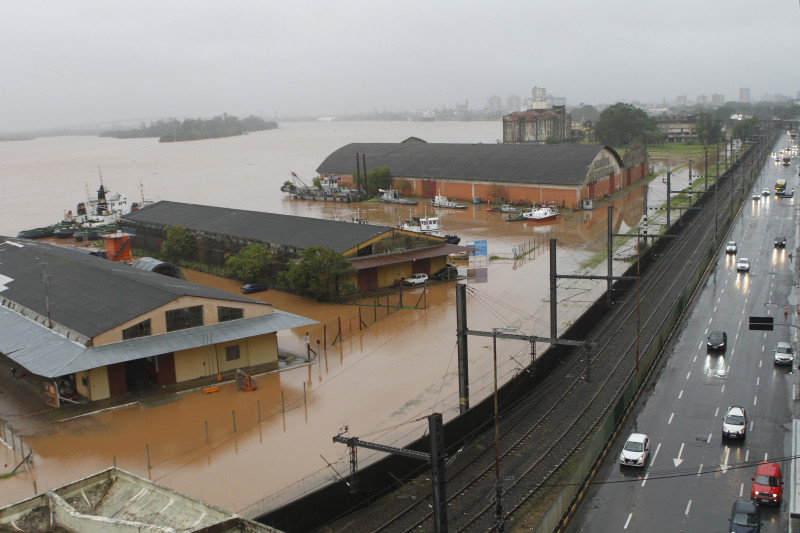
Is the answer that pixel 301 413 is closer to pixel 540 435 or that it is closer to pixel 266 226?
pixel 540 435

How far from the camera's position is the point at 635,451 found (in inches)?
686

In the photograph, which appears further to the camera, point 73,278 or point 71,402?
point 73,278

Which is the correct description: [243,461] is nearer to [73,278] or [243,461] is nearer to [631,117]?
[73,278]

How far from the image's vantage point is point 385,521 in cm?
1530

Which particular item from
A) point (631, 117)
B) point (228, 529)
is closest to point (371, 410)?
point (228, 529)

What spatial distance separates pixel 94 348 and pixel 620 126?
104 meters

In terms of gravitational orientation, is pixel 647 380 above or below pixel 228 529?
below

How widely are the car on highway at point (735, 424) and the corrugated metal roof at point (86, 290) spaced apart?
14.4m

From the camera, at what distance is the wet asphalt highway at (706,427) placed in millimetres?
15421

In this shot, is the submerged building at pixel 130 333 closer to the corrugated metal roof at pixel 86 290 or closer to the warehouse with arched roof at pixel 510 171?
the corrugated metal roof at pixel 86 290

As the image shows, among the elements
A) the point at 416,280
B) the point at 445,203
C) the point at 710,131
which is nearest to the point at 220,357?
the point at 416,280

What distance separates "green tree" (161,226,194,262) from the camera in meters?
43.6

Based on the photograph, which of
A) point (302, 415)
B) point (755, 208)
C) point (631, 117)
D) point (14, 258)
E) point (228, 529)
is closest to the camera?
point (228, 529)

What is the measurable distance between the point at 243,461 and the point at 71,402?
6.77 m
